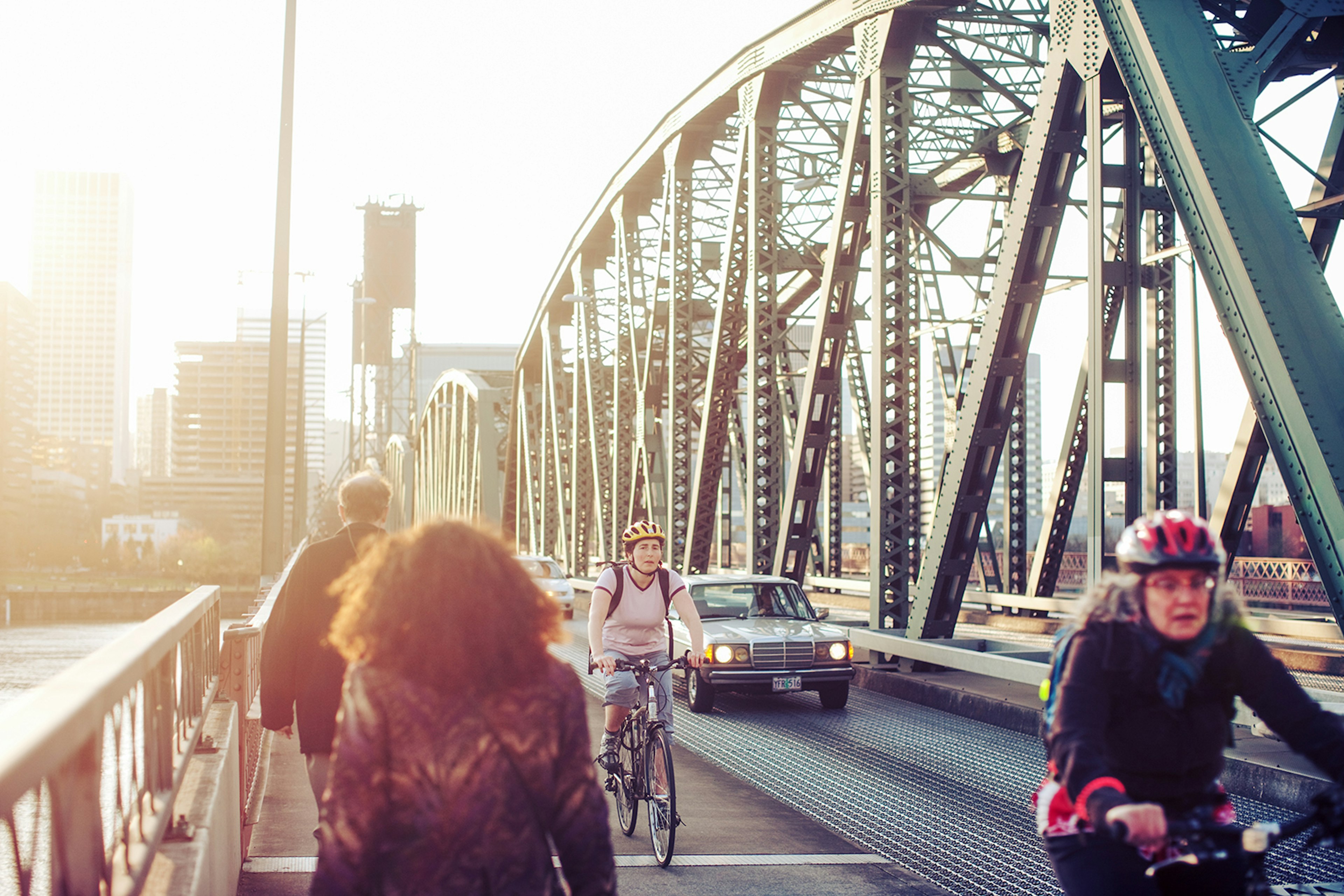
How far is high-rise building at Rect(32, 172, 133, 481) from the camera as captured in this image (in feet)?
581

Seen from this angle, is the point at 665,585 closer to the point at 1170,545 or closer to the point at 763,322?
the point at 1170,545

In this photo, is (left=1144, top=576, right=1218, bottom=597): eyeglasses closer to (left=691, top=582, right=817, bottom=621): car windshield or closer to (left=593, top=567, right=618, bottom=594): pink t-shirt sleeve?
(left=593, top=567, right=618, bottom=594): pink t-shirt sleeve

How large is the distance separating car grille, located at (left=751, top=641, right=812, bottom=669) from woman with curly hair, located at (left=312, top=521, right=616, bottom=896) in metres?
9.68

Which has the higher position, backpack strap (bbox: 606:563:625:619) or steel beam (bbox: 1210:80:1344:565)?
steel beam (bbox: 1210:80:1344:565)

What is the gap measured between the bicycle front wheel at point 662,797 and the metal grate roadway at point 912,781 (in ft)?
3.63

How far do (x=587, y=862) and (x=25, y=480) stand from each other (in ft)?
295

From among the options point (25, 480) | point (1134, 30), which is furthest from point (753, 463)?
point (25, 480)

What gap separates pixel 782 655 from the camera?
39.6 feet

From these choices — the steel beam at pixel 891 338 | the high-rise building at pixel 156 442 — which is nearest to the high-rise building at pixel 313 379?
the high-rise building at pixel 156 442

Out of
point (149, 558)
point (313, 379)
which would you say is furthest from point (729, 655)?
point (313, 379)

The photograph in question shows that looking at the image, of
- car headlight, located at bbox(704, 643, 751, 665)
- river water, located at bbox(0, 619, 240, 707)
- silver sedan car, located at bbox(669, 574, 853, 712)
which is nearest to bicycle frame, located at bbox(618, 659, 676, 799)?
silver sedan car, located at bbox(669, 574, 853, 712)

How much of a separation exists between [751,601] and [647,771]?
716 centimetres

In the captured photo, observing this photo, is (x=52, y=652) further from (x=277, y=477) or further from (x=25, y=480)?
(x=25, y=480)

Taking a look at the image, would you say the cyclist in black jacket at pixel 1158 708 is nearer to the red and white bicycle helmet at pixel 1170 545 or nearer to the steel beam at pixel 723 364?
the red and white bicycle helmet at pixel 1170 545
